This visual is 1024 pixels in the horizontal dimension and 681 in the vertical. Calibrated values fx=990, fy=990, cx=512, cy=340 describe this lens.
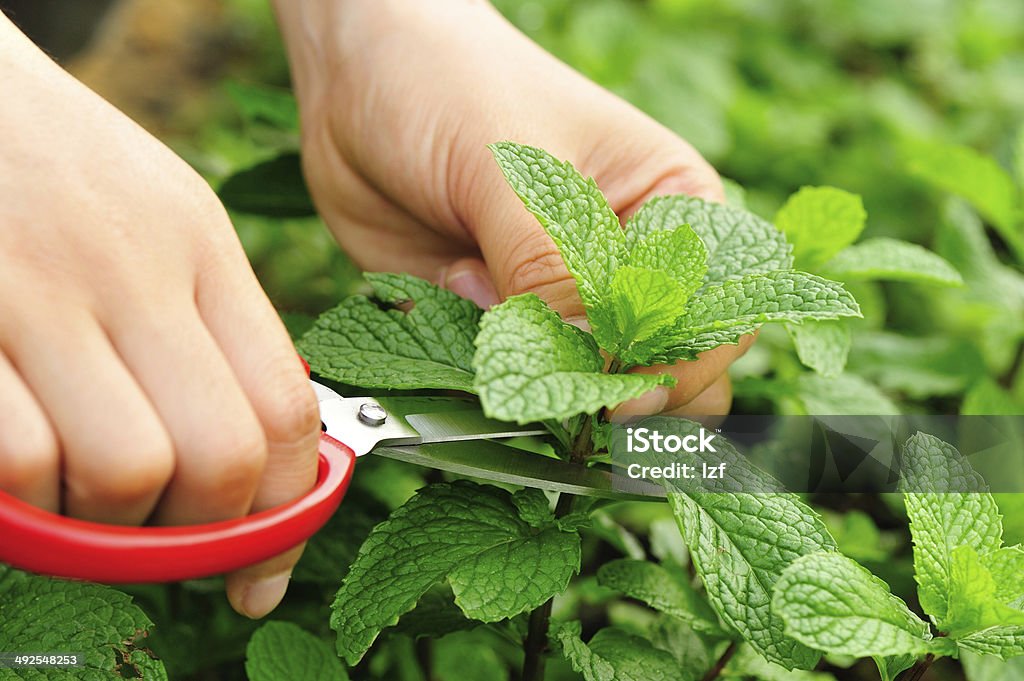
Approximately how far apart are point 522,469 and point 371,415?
0.15 metres

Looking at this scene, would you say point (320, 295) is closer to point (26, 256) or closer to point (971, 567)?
point (26, 256)

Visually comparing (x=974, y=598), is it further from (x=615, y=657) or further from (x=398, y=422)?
(x=398, y=422)

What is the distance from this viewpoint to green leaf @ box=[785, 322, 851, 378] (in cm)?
116

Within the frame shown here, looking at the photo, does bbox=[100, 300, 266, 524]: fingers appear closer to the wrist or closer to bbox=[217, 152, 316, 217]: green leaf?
the wrist

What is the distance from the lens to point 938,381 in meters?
1.58

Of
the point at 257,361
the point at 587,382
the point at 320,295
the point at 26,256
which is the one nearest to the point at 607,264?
the point at 587,382

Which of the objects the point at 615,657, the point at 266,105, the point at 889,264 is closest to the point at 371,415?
the point at 615,657

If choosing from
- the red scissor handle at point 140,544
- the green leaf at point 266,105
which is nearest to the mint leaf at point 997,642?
the red scissor handle at point 140,544

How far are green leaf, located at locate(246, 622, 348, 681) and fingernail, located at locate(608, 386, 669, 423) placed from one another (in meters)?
0.38

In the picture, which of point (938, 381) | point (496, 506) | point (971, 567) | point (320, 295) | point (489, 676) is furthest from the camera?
point (320, 295)

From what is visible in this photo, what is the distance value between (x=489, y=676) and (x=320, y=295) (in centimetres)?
75

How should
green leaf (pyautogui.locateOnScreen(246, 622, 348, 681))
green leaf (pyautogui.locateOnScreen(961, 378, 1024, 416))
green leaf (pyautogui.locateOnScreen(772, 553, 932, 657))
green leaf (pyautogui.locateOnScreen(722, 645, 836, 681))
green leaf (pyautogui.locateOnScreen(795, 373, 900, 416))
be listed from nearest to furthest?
green leaf (pyautogui.locateOnScreen(772, 553, 932, 657)) < green leaf (pyautogui.locateOnScreen(246, 622, 348, 681)) < green leaf (pyautogui.locateOnScreen(722, 645, 836, 681)) < green leaf (pyautogui.locateOnScreen(795, 373, 900, 416)) < green leaf (pyautogui.locateOnScreen(961, 378, 1024, 416))

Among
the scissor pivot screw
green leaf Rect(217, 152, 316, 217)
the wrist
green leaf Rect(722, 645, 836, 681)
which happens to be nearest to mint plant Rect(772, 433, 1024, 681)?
green leaf Rect(722, 645, 836, 681)

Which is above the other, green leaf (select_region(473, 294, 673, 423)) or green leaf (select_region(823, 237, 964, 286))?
green leaf (select_region(473, 294, 673, 423))
